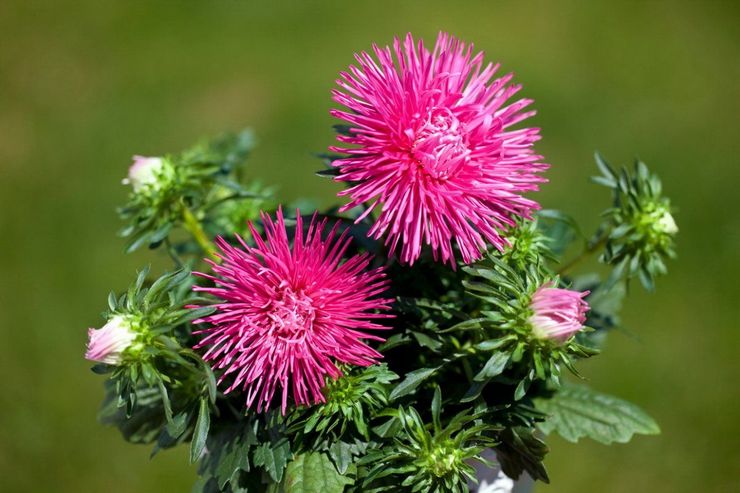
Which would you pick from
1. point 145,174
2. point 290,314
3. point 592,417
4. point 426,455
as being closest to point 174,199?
point 145,174

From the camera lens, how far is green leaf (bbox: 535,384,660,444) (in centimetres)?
80

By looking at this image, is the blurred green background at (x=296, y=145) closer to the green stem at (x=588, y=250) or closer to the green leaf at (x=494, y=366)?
the green stem at (x=588, y=250)

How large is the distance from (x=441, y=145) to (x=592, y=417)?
355 mm

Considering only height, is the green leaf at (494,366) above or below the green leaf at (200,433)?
above

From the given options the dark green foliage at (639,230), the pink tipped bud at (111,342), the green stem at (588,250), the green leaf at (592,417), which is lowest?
the pink tipped bud at (111,342)

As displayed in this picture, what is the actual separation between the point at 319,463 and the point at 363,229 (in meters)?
0.24

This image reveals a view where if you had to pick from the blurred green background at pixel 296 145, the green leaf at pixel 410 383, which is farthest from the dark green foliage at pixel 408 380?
the blurred green background at pixel 296 145

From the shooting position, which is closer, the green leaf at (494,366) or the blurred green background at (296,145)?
the green leaf at (494,366)

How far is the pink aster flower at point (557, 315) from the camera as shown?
616mm

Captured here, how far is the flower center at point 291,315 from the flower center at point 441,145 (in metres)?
0.15

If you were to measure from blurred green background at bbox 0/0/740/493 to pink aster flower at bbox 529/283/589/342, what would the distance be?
3.82 ft

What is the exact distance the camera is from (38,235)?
7.16 feet

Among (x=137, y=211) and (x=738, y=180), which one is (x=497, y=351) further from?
(x=738, y=180)

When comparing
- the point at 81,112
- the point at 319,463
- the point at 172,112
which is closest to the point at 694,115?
the point at 172,112
